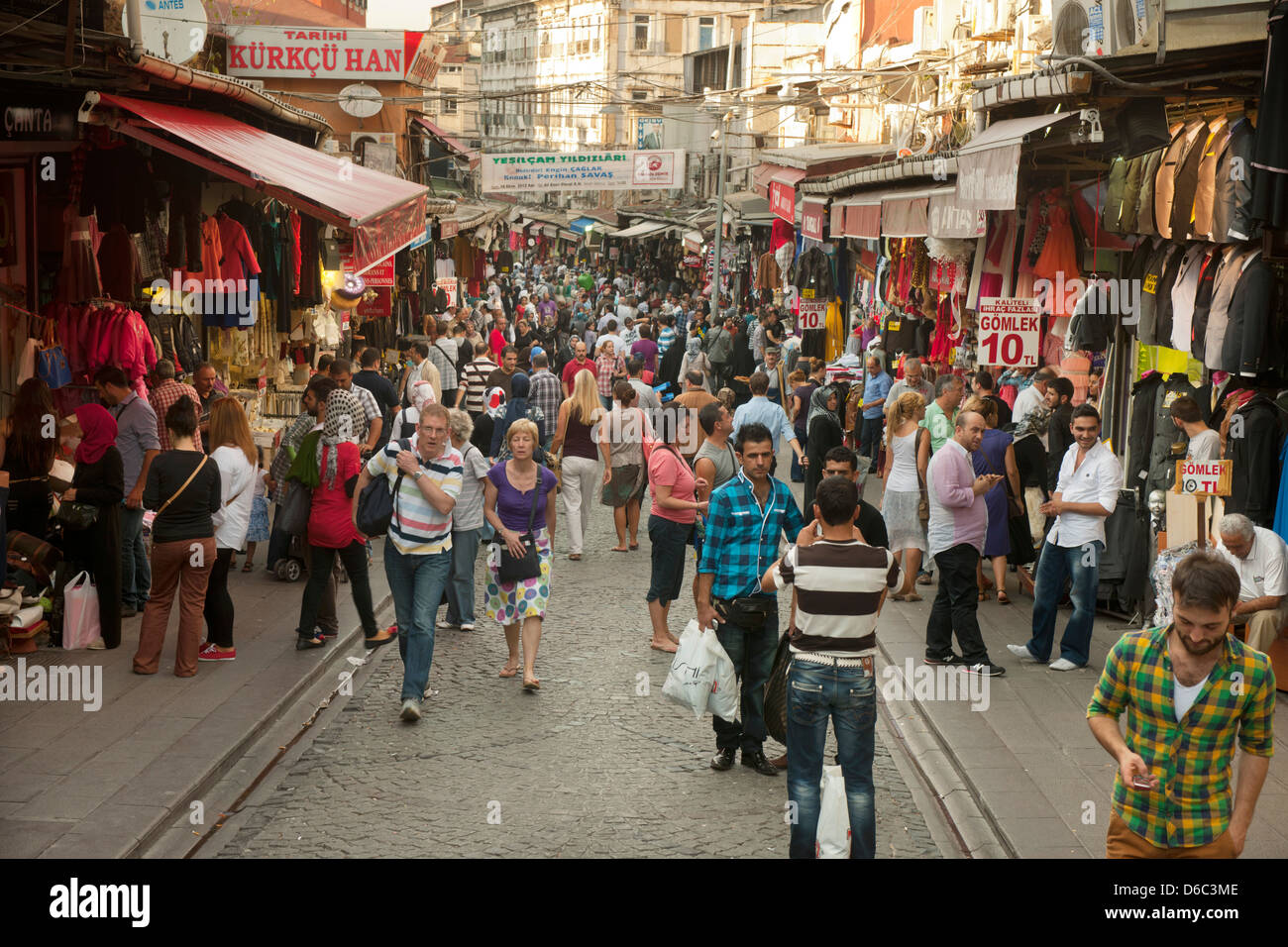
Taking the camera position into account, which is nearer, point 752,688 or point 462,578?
point 752,688

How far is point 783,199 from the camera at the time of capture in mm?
24375

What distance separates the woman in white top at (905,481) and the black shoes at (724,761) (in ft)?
15.0

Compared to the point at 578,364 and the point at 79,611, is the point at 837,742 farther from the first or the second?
the point at 578,364

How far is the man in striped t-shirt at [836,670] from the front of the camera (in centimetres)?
611

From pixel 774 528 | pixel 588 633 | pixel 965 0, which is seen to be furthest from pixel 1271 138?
pixel 965 0

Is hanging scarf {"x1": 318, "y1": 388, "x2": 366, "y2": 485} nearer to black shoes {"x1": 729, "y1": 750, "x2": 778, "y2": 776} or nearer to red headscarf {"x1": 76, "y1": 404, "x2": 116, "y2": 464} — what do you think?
red headscarf {"x1": 76, "y1": 404, "x2": 116, "y2": 464}

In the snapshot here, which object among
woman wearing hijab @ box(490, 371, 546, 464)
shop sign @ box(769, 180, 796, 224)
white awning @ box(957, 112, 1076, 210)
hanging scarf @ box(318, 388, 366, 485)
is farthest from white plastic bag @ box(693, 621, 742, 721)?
shop sign @ box(769, 180, 796, 224)

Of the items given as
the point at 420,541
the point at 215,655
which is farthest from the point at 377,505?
the point at 215,655

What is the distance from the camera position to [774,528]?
7.87 meters

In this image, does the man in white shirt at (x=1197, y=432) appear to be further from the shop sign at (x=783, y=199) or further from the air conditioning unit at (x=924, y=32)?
the air conditioning unit at (x=924, y=32)

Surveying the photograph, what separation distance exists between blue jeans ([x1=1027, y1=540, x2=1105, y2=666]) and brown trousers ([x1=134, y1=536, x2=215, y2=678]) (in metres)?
5.65

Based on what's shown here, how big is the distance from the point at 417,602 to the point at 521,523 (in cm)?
99

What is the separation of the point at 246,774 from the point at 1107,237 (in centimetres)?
868
